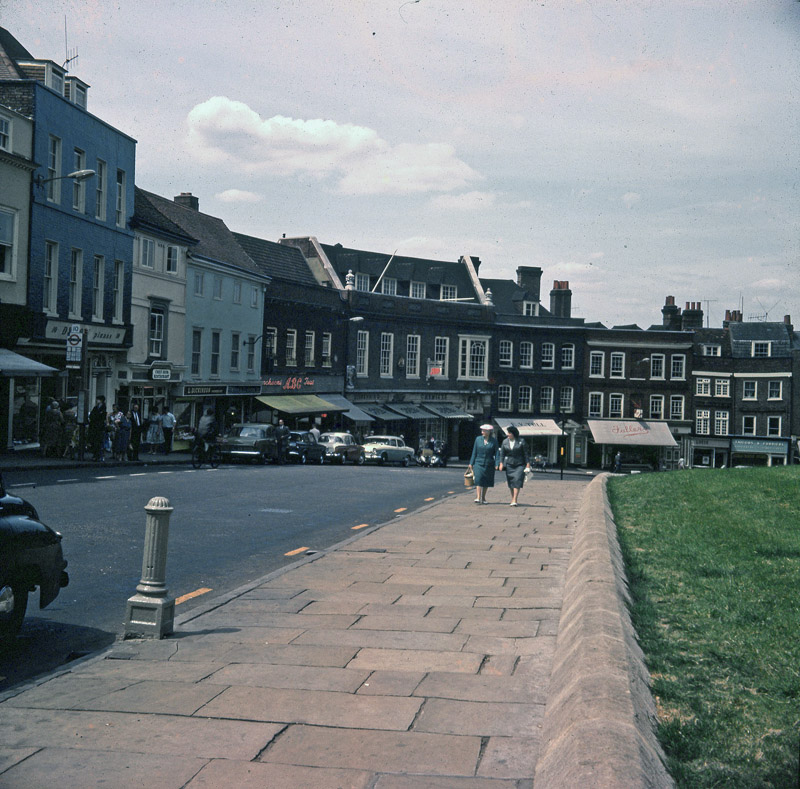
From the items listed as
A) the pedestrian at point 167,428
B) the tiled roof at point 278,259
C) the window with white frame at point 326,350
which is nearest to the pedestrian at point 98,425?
the pedestrian at point 167,428

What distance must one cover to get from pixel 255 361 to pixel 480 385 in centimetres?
2144

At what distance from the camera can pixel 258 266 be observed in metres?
48.5

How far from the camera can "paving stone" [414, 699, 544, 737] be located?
445cm

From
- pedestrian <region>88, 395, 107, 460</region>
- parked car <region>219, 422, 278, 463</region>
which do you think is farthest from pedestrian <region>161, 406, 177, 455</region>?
pedestrian <region>88, 395, 107, 460</region>

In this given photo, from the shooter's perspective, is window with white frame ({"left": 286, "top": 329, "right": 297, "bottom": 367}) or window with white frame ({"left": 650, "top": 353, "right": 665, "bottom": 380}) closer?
window with white frame ({"left": 286, "top": 329, "right": 297, "bottom": 367})

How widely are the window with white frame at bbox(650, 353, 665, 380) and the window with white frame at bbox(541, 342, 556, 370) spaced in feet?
23.9

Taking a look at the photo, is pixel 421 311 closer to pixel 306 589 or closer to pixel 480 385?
pixel 480 385

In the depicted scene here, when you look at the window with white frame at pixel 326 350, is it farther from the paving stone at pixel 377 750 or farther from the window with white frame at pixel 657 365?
the paving stone at pixel 377 750

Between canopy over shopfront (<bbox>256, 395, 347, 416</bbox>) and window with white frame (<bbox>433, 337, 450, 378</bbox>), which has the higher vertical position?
window with white frame (<bbox>433, 337, 450, 378</bbox>)

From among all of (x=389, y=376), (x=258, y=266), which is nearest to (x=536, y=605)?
(x=258, y=266)

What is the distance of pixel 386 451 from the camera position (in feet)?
140

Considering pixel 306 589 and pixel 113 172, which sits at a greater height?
pixel 113 172

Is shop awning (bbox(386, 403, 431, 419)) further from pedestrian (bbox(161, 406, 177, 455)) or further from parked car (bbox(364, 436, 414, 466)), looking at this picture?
pedestrian (bbox(161, 406, 177, 455))

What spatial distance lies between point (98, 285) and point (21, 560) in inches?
1135
